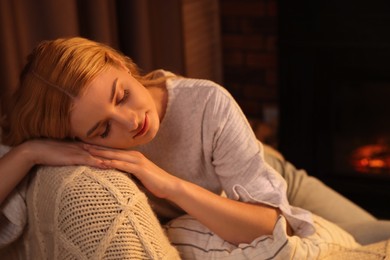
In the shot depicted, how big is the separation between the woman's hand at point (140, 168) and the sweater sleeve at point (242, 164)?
180 millimetres

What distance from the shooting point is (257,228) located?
1458mm

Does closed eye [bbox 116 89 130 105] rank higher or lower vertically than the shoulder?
higher

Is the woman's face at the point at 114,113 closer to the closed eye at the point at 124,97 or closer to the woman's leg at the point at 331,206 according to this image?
the closed eye at the point at 124,97

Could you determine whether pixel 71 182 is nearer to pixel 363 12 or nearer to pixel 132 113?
pixel 132 113

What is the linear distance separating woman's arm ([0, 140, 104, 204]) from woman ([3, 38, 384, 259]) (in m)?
0.02

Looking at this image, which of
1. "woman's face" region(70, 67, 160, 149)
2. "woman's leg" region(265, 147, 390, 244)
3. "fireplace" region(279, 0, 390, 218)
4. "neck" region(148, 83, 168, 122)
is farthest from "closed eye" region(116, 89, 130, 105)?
"fireplace" region(279, 0, 390, 218)

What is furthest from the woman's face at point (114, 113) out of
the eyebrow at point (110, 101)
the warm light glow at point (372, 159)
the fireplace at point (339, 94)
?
the warm light glow at point (372, 159)

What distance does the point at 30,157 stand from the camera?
1.39 m

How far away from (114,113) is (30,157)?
8.2 inches

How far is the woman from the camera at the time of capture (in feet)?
4.38

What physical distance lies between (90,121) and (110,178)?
4.8 inches

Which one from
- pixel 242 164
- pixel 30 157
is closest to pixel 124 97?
pixel 30 157

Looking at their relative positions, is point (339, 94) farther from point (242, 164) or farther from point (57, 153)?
point (57, 153)

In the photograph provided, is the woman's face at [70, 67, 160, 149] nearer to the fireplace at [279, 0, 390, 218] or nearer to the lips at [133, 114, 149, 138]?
the lips at [133, 114, 149, 138]
